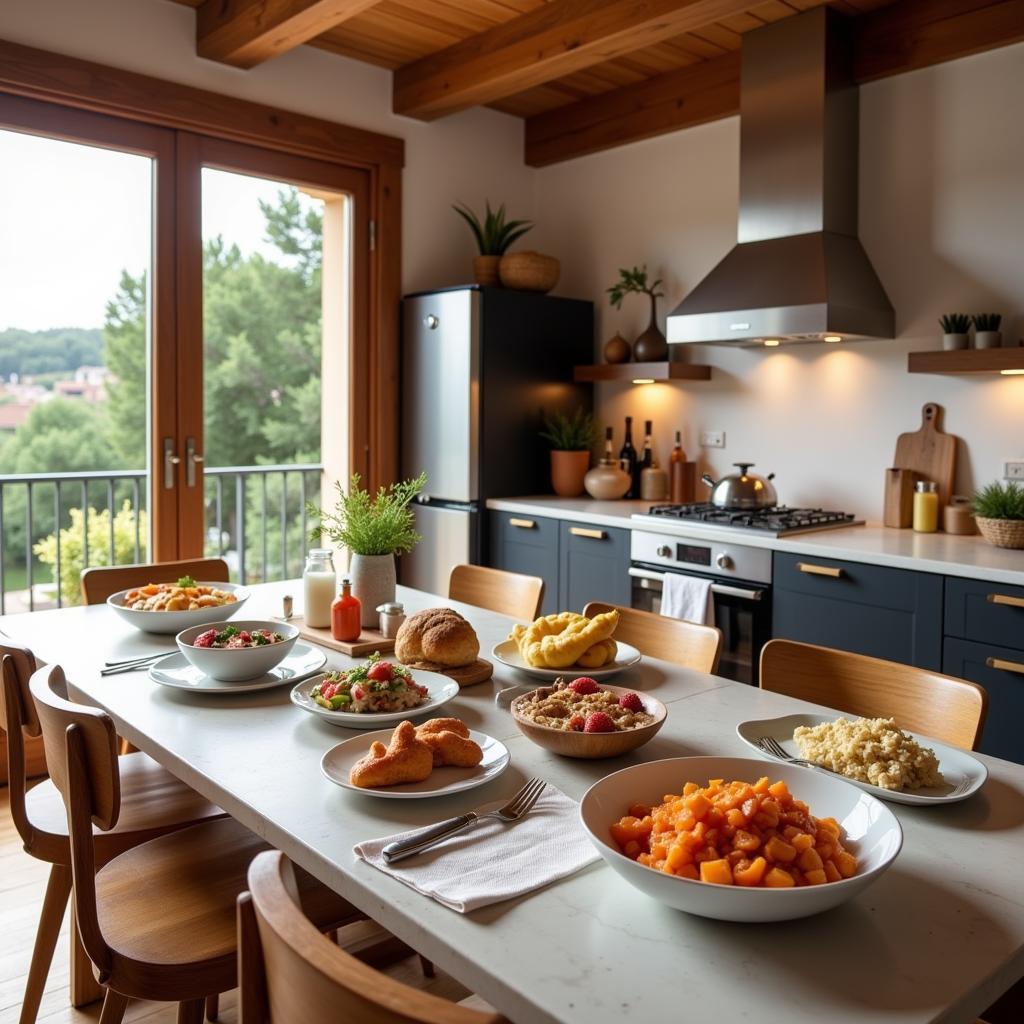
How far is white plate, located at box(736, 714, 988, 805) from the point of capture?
48.3 inches

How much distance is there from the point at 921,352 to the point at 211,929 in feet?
9.26

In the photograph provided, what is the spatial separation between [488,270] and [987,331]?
2.05m

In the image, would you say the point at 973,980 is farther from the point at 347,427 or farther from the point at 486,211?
the point at 486,211

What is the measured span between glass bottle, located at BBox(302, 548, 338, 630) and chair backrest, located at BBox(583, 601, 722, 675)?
56 cm

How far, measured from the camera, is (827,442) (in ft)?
12.1

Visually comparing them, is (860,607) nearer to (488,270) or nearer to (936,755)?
(936,755)

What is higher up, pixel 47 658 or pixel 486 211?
pixel 486 211

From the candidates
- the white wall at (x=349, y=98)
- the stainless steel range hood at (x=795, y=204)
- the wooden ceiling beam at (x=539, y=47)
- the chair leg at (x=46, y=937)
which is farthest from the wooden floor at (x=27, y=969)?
the wooden ceiling beam at (x=539, y=47)

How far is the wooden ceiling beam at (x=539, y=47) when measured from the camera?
9.84ft

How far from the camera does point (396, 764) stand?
127 cm

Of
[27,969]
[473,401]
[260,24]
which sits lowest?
[27,969]

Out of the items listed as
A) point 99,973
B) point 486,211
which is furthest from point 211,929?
point 486,211

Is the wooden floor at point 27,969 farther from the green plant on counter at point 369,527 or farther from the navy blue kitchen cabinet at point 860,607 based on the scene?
the navy blue kitchen cabinet at point 860,607

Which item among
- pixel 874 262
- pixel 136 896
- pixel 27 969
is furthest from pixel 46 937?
pixel 874 262
